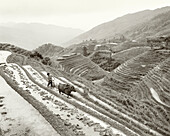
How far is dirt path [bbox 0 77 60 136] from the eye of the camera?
26.3ft

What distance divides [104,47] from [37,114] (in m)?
80.3

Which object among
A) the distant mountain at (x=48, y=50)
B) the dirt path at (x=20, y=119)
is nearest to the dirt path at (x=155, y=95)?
the dirt path at (x=20, y=119)

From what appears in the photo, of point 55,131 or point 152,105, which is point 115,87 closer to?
point 152,105

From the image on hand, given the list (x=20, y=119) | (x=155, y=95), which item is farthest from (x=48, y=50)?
(x=20, y=119)

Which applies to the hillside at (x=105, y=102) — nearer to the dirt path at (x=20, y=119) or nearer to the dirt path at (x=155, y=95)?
the dirt path at (x=155, y=95)

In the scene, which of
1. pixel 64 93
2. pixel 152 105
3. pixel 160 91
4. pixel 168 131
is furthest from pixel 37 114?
pixel 160 91

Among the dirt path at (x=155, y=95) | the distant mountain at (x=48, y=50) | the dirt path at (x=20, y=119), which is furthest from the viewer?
the distant mountain at (x=48, y=50)

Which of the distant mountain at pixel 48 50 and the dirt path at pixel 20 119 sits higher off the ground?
the dirt path at pixel 20 119

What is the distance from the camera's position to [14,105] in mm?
10656

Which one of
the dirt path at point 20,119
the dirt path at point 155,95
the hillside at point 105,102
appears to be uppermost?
the dirt path at point 20,119

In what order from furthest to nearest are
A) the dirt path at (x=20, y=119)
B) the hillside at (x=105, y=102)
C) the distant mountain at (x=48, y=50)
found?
the distant mountain at (x=48, y=50)
the hillside at (x=105, y=102)
the dirt path at (x=20, y=119)

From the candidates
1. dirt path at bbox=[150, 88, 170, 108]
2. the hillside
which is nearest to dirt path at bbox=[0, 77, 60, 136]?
the hillside

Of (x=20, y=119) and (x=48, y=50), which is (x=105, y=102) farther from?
(x=48, y=50)

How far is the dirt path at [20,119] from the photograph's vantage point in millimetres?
8016
